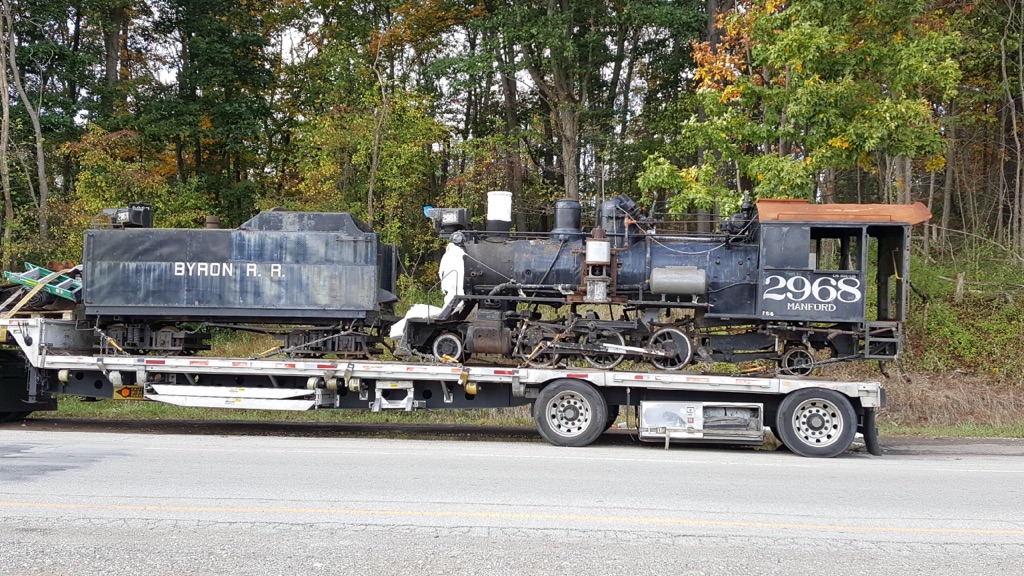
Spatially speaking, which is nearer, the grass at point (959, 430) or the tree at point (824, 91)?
the grass at point (959, 430)

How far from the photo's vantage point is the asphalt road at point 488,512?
5.96 metres

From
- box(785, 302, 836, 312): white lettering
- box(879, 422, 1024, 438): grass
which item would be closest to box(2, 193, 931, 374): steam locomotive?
box(785, 302, 836, 312): white lettering

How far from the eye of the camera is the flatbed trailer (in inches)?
452

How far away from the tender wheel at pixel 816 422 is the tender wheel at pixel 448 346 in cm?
462

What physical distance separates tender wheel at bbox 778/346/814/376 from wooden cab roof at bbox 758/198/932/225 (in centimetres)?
186

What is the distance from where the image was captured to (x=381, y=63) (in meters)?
32.0

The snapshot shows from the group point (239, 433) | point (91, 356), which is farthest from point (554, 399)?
point (91, 356)

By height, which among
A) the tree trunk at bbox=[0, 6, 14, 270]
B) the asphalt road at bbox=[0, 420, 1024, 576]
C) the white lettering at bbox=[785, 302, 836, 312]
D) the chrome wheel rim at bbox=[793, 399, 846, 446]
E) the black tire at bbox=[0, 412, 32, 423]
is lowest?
the black tire at bbox=[0, 412, 32, 423]

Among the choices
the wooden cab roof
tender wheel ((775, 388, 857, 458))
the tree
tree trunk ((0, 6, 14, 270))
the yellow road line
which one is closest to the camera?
the yellow road line

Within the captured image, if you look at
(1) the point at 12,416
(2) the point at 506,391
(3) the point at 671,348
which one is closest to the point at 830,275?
(3) the point at 671,348

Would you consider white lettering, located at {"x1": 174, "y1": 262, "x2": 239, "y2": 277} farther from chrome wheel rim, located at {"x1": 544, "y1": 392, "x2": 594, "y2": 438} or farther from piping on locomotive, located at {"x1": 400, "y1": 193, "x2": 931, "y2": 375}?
chrome wheel rim, located at {"x1": 544, "y1": 392, "x2": 594, "y2": 438}

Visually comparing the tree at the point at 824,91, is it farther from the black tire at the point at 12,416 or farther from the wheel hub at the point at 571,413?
the black tire at the point at 12,416

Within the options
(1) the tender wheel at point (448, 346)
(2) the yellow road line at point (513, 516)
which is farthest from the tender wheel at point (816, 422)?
(1) the tender wheel at point (448, 346)

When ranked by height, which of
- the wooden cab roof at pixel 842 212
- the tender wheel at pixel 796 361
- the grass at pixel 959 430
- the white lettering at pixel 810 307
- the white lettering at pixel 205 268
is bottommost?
the grass at pixel 959 430
